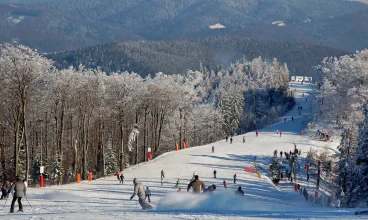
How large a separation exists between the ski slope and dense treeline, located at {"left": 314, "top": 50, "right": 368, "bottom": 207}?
4303 mm

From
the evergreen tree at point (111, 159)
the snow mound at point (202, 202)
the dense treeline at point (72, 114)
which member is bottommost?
the evergreen tree at point (111, 159)

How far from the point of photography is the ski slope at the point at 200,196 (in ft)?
63.7

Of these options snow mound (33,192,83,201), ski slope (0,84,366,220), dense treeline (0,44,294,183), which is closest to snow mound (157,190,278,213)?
ski slope (0,84,366,220)

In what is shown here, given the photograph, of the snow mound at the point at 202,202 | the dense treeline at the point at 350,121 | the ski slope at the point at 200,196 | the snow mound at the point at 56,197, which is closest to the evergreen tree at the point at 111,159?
the ski slope at the point at 200,196

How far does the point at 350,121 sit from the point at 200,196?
46922 mm

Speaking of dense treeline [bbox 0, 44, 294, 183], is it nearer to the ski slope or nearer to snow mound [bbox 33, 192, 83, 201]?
the ski slope

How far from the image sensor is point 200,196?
2253 cm

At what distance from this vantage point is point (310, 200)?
154 feet

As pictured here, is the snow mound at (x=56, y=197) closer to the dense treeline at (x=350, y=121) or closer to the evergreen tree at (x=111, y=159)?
the dense treeline at (x=350, y=121)

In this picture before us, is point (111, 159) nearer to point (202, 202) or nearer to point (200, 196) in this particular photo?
point (200, 196)

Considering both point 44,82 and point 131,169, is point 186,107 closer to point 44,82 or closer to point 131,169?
point 131,169

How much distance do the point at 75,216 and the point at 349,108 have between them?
7669 cm

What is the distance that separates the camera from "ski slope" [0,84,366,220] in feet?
63.7

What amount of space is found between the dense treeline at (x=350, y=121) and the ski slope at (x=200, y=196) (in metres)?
4.30
